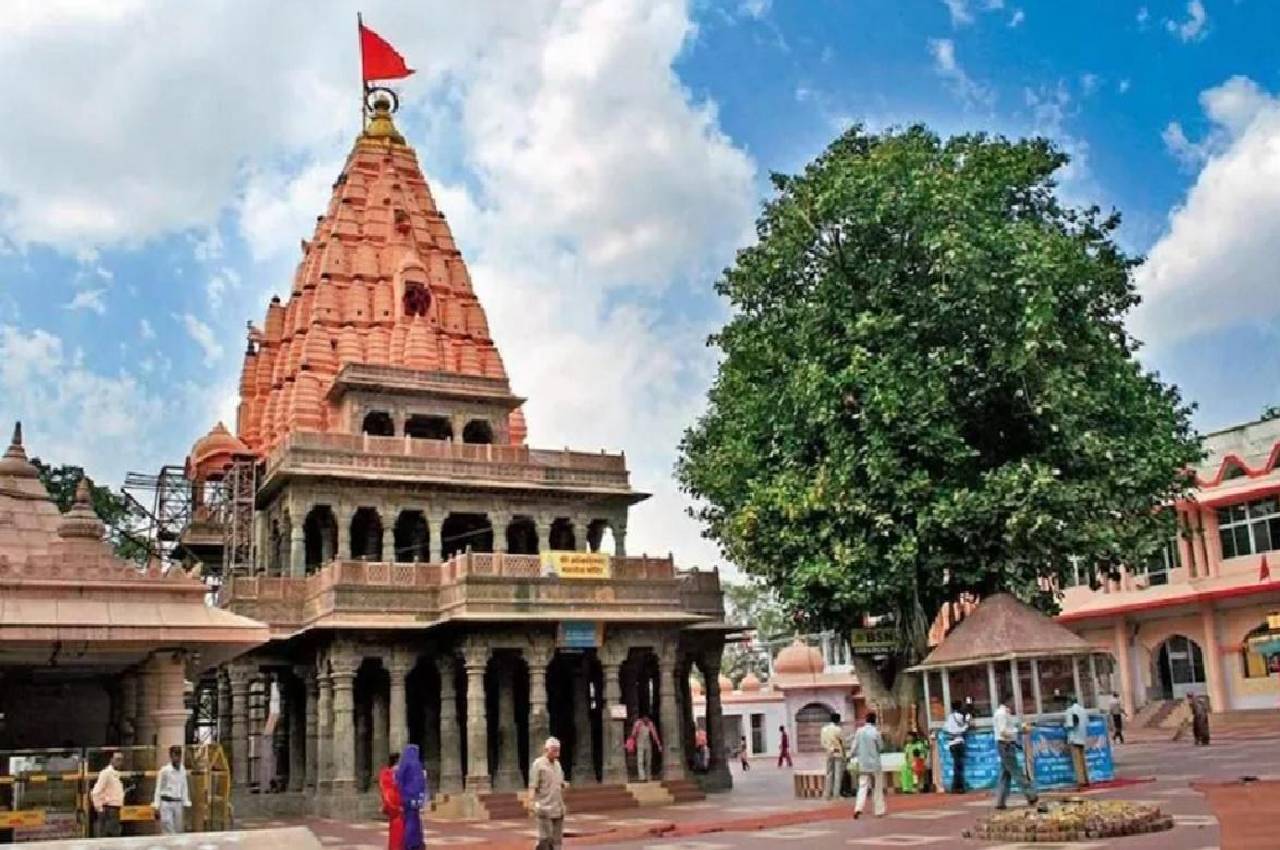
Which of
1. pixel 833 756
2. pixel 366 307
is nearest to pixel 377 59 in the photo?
pixel 366 307

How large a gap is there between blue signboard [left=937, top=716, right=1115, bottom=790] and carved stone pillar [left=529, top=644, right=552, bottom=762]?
9.38m

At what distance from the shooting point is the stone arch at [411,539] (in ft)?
124

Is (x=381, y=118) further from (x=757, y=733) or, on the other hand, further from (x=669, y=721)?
(x=757, y=733)

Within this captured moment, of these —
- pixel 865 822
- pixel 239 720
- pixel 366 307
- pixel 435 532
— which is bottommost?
pixel 865 822

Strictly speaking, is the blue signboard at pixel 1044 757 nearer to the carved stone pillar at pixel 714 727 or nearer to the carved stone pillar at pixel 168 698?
the carved stone pillar at pixel 714 727

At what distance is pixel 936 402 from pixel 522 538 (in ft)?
62.0

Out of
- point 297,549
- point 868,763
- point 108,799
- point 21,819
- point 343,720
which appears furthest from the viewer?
point 297,549

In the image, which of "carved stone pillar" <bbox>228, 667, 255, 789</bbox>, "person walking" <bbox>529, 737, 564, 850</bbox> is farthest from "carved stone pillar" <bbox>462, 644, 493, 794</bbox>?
"person walking" <bbox>529, 737, 564, 850</bbox>

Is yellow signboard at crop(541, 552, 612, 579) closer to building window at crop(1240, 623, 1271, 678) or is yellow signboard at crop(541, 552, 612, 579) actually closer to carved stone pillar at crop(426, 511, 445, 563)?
carved stone pillar at crop(426, 511, 445, 563)

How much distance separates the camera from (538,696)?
28.5m

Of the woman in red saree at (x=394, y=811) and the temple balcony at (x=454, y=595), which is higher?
the temple balcony at (x=454, y=595)

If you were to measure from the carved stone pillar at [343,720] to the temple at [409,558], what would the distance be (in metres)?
0.05

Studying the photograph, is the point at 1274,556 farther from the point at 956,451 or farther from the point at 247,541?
the point at 247,541

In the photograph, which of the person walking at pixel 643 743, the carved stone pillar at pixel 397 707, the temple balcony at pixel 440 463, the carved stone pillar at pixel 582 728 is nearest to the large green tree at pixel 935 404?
the person walking at pixel 643 743
